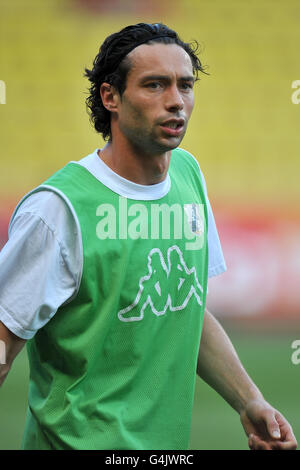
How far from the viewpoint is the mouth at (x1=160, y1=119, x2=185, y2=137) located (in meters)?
1.46

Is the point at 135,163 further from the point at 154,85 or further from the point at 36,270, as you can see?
the point at 36,270

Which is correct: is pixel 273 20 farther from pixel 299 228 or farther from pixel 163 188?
pixel 163 188

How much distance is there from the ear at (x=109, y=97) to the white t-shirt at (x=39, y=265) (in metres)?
0.24

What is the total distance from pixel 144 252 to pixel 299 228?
2802mm

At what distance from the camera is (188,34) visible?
435 centimetres

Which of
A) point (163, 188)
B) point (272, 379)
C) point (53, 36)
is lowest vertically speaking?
point (272, 379)

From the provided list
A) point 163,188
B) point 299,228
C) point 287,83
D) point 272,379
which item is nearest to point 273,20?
point 287,83

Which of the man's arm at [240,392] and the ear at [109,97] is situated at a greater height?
the ear at [109,97]

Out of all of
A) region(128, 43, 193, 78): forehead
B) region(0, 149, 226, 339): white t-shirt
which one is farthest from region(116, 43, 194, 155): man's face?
region(0, 149, 226, 339): white t-shirt

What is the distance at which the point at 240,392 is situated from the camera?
1606 millimetres

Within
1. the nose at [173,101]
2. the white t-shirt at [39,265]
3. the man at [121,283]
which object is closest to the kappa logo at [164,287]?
the man at [121,283]

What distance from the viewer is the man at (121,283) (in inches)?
55.1

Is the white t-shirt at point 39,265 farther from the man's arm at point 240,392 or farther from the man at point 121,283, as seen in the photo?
the man's arm at point 240,392

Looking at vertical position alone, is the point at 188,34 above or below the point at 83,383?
above
